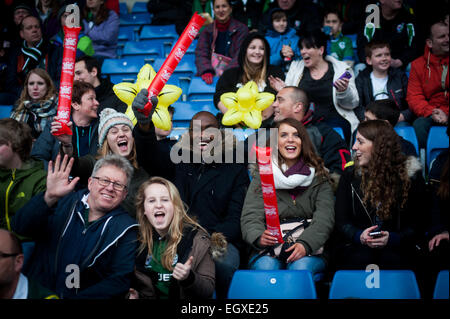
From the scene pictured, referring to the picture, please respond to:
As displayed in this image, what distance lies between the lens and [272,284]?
2.26m

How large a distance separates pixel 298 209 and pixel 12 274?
139 centimetres

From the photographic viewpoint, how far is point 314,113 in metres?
3.73

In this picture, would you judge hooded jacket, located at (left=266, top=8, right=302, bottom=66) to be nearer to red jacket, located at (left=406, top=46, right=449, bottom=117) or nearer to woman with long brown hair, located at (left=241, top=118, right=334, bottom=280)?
red jacket, located at (left=406, top=46, right=449, bottom=117)

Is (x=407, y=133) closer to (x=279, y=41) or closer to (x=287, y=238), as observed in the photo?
(x=287, y=238)

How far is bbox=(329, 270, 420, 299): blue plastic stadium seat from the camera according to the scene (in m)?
2.18

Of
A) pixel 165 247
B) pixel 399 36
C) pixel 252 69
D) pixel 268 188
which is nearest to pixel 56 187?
pixel 165 247

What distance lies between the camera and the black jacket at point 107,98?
355cm

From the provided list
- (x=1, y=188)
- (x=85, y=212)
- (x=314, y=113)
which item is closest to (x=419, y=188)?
(x=314, y=113)

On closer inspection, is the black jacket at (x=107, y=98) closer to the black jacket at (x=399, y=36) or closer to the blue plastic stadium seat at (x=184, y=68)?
the blue plastic stadium seat at (x=184, y=68)

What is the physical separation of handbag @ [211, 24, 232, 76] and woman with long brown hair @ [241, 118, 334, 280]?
1.78 metres

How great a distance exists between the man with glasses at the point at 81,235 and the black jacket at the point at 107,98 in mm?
1199

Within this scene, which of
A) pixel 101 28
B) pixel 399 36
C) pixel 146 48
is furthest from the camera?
pixel 146 48

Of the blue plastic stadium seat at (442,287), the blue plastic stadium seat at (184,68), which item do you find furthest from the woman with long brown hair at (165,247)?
the blue plastic stadium seat at (184,68)
